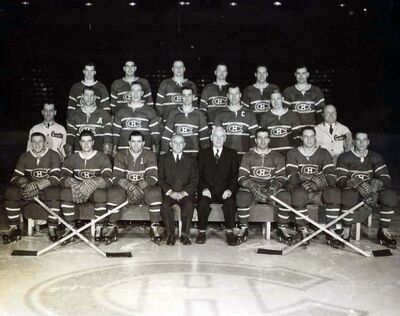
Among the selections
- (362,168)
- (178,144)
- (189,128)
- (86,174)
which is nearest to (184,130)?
(189,128)

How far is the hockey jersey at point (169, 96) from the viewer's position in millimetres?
6738

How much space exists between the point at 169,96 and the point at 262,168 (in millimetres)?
1450

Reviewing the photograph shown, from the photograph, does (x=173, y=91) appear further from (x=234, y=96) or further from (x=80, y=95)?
(x=80, y=95)

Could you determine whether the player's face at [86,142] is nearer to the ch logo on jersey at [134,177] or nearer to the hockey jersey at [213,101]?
the ch logo on jersey at [134,177]

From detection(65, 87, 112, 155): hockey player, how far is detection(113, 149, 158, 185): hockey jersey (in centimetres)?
55

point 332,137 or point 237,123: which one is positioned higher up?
point 237,123

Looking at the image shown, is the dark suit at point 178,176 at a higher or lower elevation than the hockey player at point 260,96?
lower

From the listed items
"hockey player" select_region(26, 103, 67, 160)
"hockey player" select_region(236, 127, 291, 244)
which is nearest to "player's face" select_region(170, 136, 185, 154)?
"hockey player" select_region(236, 127, 291, 244)

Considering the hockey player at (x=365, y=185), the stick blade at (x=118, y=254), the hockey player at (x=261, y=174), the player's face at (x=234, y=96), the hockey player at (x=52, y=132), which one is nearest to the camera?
the stick blade at (x=118, y=254)

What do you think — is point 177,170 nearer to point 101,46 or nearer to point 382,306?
point 382,306

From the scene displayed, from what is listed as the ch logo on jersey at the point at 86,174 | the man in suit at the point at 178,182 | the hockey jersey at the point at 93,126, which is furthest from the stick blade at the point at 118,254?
the hockey jersey at the point at 93,126

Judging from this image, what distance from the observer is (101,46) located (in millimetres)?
Result: 12547

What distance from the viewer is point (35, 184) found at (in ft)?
18.7

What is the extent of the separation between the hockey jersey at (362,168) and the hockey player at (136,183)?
68.0 inches
